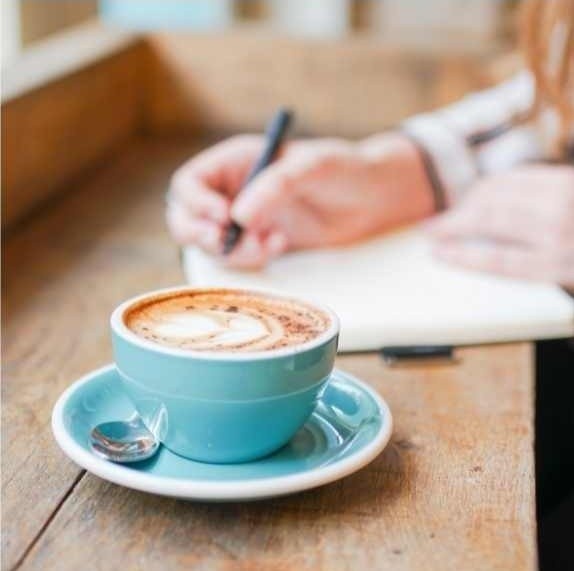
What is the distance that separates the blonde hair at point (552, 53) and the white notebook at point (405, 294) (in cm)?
24

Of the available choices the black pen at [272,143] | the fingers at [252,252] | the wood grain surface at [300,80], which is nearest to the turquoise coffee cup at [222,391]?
the fingers at [252,252]

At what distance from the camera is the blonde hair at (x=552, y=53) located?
1.11m

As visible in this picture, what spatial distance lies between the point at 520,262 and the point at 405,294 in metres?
0.13

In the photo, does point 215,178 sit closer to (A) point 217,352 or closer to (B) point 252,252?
(B) point 252,252

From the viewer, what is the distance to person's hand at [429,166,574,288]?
948mm

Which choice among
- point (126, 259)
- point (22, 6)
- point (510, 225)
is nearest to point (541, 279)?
point (510, 225)

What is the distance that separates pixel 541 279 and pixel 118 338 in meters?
0.48

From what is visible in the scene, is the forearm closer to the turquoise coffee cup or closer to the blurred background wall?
the turquoise coffee cup

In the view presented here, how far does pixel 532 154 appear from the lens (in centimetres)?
116

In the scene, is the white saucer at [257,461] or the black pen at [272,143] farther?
the black pen at [272,143]

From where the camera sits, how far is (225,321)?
1.98ft

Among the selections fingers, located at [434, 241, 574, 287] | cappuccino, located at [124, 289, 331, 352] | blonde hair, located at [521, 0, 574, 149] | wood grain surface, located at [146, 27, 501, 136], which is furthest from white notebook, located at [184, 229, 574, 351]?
wood grain surface, located at [146, 27, 501, 136]

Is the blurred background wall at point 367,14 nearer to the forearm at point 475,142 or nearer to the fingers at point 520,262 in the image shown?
the forearm at point 475,142

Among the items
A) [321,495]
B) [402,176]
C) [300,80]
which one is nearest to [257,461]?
[321,495]
